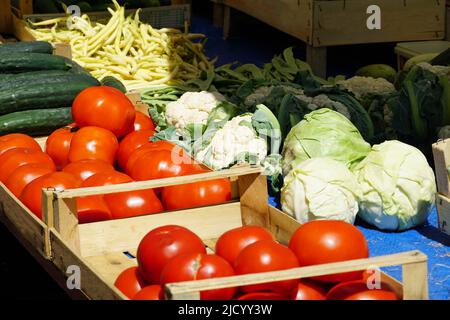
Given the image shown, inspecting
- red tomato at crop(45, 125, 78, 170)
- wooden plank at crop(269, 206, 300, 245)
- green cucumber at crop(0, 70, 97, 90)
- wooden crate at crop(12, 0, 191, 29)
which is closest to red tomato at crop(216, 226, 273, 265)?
wooden plank at crop(269, 206, 300, 245)

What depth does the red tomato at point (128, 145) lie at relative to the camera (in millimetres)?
4023

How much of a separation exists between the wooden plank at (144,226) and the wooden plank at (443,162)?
0.87m

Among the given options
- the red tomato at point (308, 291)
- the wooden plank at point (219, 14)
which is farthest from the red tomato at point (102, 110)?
the wooden plank at point (219, 14)

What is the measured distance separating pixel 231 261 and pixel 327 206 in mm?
980

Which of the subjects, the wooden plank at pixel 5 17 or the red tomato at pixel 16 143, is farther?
the wooden plank at pixel 5 17

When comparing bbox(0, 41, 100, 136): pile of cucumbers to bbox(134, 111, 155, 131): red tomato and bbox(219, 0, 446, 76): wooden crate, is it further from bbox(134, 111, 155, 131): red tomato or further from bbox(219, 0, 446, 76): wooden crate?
bbox(219, 0, 446, 76): wooden crate

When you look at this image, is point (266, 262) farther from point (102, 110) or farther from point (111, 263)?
point (102, 110)

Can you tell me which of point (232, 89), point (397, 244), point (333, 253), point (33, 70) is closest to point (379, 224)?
point (397, 244)

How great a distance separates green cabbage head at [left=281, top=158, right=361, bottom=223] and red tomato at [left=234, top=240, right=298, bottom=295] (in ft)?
3.27

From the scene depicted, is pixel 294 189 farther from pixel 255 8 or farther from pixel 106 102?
pixel 255 8

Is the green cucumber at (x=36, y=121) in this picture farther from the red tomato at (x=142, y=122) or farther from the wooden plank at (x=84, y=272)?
the wooden plank at (x=84, y=272)

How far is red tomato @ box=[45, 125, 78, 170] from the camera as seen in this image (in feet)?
13.1

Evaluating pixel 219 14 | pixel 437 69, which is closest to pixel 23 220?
pixel 437 69

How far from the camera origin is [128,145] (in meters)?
4.05
